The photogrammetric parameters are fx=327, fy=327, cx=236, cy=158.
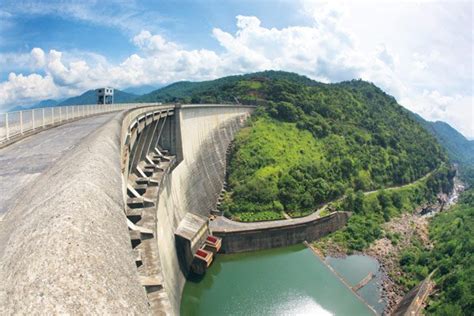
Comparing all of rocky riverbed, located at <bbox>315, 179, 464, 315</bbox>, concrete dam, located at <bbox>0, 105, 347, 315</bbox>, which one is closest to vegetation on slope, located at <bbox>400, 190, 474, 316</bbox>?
rocky riverbed, located at <bbox>315, 179, 464, 315</bbox>

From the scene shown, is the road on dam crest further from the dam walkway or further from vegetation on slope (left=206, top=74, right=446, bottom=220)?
vegetation on slope (left=206, top=74, right=446, bottom=220)

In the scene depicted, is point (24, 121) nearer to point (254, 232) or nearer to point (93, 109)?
point (93, 109)

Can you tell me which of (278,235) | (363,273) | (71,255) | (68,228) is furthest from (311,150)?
(71,255)

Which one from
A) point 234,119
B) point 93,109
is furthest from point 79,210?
point 234,119

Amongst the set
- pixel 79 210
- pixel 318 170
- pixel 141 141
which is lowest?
pixel 318 170

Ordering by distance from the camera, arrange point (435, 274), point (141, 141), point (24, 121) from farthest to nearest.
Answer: point (435, 274) < point (141, 141) < point (24, 121)

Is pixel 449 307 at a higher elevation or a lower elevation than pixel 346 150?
lower
